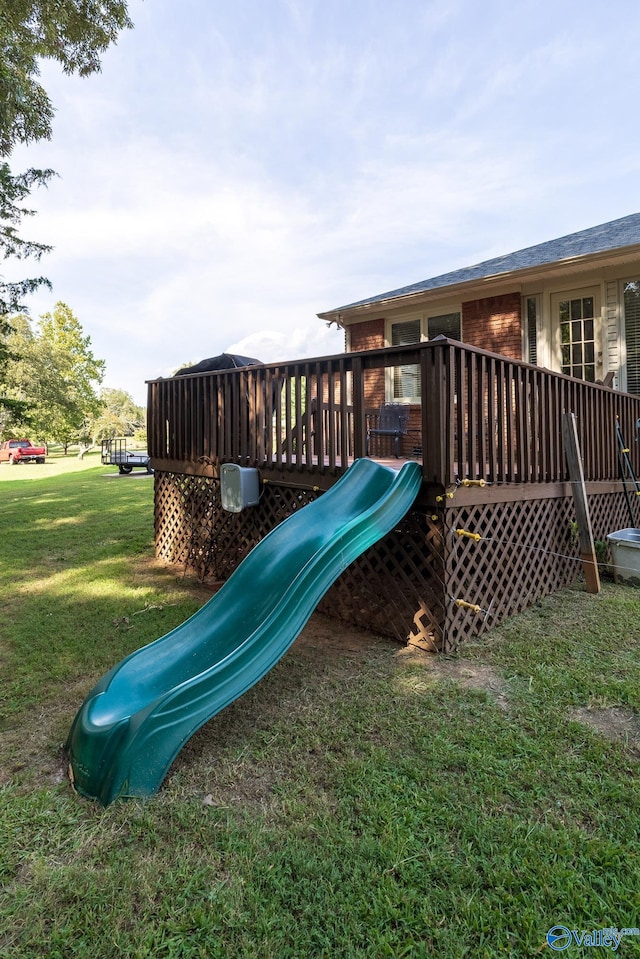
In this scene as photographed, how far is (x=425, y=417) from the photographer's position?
12.1 feet

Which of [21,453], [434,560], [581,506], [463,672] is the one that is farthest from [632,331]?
[21,453]

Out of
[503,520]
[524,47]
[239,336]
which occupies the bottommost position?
[503,520]

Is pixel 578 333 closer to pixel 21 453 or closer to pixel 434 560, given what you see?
pixel 434 560

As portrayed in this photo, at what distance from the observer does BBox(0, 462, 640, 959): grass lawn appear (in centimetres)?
153

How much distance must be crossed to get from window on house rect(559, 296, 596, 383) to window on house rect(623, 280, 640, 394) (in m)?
0.47

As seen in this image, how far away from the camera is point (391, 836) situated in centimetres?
186

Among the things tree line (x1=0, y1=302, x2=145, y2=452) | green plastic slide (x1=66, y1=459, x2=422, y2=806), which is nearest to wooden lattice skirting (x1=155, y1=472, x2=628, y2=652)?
green plastic slide (x1=66, y1=459, x2=422, y2=806)

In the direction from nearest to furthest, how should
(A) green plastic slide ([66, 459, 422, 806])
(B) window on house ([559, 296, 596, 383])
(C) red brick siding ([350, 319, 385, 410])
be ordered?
1. (A) green plastic slide ([66, 459, 422, 806])
2. (B) window on house ([559, 296, 596, 383])
3. (C) red brick siding ([350, 319, 385, 410])

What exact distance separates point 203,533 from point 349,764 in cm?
396

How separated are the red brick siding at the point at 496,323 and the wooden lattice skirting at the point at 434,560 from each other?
3615 mm

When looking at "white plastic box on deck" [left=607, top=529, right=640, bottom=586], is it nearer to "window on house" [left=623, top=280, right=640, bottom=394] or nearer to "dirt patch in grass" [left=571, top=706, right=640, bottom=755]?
"dirt patch in grass" [left=571, top=706, right=640, bottom=755]

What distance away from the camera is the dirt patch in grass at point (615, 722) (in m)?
2.49

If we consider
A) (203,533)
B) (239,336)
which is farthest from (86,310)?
(239,336)

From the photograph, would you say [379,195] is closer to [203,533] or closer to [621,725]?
[203,533]
